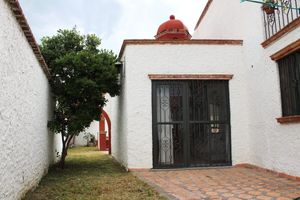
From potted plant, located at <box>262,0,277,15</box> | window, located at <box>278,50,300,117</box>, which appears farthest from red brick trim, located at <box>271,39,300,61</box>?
potted plant, located at <box>262,0,277,15</box>

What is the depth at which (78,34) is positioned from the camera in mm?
11484

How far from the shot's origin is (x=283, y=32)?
24.0 feet

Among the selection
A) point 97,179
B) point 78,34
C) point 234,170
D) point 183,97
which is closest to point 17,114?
point 97,179

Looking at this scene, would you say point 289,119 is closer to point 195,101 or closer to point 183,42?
point 195,101

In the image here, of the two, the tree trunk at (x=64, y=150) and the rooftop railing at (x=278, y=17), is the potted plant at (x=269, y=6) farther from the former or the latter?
the tree trunk at (x=64, y=150)

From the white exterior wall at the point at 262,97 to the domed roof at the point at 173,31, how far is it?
2.64 metres

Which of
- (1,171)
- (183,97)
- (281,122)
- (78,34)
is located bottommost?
(1,171)

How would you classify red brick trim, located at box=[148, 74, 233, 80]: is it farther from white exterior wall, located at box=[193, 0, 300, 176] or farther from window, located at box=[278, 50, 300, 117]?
window, located at box=[278, 50, 300, 117]

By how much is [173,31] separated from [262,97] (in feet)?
19.1

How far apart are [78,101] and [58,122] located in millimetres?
917

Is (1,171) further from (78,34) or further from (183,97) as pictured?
(78,34)

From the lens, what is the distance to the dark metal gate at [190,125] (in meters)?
9.52

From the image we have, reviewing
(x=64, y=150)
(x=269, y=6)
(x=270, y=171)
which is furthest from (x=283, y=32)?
(x=64, y=150)

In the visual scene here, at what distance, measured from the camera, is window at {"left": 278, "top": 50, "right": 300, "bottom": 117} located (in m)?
7.07
